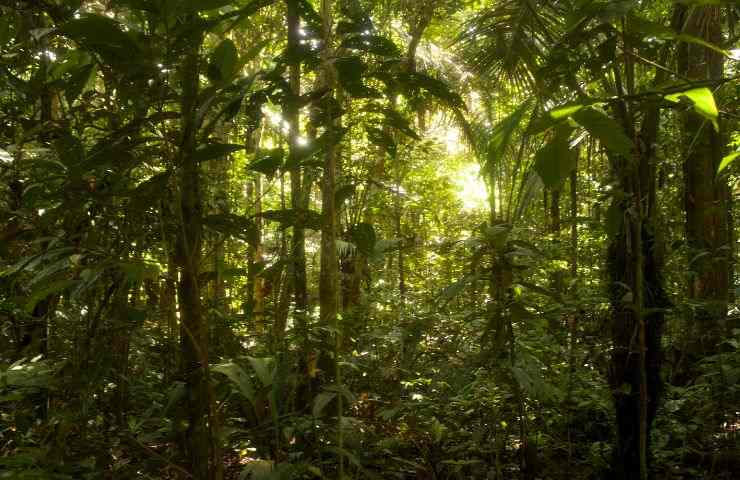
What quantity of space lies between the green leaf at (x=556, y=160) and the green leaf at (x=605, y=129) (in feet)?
0.19

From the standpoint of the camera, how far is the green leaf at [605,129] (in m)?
0.59

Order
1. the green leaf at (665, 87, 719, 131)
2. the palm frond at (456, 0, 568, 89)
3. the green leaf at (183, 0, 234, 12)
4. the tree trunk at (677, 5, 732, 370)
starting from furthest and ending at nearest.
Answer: the tree trunk at (677, 5, 732, 370) → the palm frond at (456, 0, 568, 89) → the green leaf at (183, 0, 234, 12) → the green leaf at (665, 87, 719, 131)

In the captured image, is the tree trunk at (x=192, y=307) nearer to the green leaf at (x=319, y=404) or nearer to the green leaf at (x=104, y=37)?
the green leaf at (x=104, y=37)

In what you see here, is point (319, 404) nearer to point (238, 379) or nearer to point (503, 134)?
point (238, 379)

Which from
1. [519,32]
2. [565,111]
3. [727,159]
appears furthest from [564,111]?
[519,32]

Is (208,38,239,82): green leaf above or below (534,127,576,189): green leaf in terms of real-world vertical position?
above

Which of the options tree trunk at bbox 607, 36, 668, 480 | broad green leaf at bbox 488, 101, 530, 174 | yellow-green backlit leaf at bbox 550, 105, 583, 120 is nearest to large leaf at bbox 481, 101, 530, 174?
broad green leaf at bbox 488, 101, 530, 174

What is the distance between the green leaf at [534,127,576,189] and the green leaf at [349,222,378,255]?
0.77m

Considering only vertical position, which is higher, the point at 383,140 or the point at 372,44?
the point at 372,44

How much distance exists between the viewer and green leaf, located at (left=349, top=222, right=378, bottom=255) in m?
1.41

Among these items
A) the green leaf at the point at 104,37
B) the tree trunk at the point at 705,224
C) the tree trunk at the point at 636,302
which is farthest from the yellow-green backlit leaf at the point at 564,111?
the tree trunk at the point at 705,224

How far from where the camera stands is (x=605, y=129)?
589mm

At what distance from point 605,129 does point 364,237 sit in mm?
876

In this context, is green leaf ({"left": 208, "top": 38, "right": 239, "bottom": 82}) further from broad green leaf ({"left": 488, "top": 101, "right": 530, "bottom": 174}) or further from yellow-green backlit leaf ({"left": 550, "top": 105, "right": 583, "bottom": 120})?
yellow-green backlit leaf ({"left": 550, "top": 105, "right": 583, "bottom": 120})
